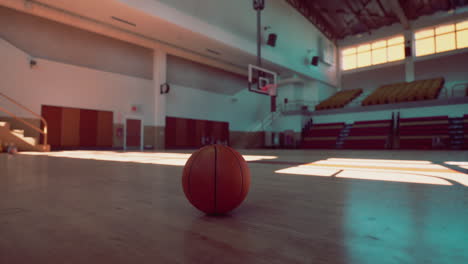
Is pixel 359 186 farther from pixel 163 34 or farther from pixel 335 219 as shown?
pixel 163 34

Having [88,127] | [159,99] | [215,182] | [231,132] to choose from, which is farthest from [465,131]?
[88,127]

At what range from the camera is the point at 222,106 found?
60.4 ft

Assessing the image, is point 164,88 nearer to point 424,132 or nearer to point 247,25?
point 247,25

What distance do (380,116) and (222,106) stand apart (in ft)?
31.2

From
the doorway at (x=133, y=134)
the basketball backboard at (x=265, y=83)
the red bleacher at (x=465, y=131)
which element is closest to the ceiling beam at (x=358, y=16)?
the basketball backboard at (x=265, y=83)

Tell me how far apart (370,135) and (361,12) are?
34.1ft

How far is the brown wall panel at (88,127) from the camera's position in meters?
12.6

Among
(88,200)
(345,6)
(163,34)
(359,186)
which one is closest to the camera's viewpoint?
(88,200)

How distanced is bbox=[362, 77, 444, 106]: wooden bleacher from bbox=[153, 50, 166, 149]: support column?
40.0ft

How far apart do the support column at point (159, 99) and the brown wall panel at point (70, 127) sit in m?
3.63

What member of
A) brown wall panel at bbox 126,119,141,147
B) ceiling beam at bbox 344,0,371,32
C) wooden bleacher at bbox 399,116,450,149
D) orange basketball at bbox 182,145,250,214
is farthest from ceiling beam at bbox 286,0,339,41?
orange basketball at bbox 182,145,250,214

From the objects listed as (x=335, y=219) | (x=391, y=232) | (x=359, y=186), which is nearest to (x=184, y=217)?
(x=335, y=219)

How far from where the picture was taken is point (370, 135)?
15039mm

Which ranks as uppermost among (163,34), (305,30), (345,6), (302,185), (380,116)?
(345,6)
